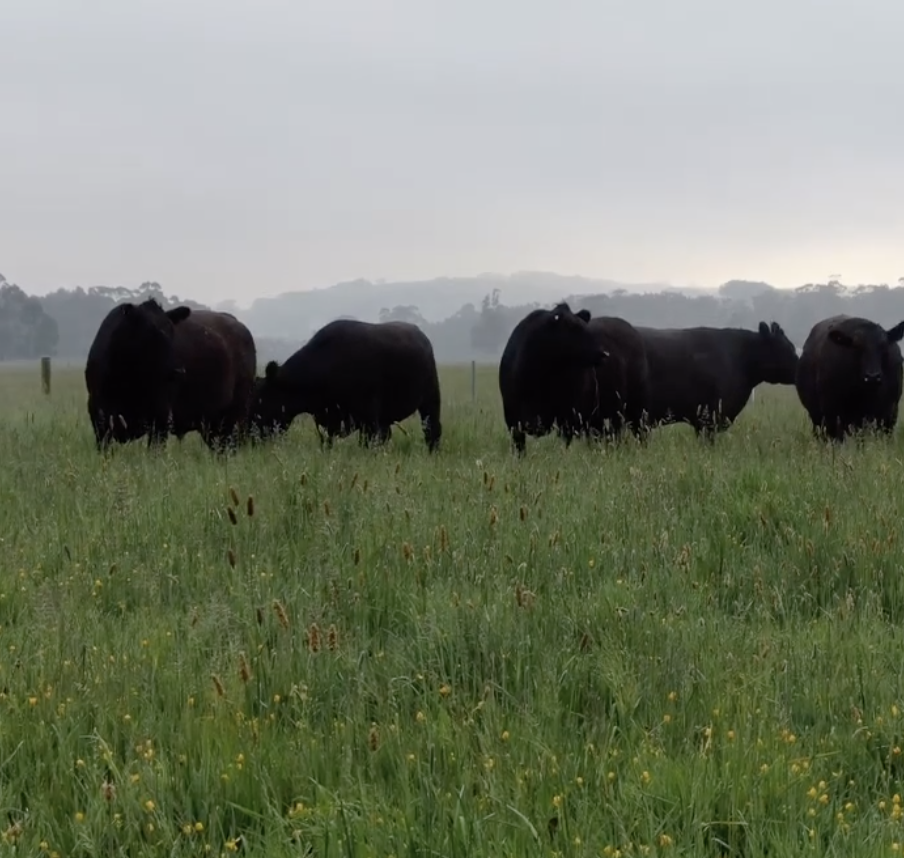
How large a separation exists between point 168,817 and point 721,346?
13.1 metres

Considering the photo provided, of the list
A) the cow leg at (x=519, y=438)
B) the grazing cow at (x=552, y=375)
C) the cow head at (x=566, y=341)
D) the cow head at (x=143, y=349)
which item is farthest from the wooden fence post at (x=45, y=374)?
the cow head at (x=566, y=341)

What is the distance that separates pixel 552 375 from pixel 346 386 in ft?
8.75

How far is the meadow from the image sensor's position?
99.4 inches

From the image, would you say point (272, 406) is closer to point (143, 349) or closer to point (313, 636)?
point (143, 349)

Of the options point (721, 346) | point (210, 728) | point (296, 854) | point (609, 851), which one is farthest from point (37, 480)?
point (721, 346)

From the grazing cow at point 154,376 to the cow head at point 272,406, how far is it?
38cm

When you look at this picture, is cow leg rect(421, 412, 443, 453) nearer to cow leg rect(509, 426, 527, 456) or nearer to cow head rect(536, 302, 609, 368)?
cow leg rect(509, 426, 527, 456)

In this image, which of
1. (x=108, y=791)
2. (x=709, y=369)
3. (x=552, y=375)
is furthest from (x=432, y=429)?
(x=108, y=791)

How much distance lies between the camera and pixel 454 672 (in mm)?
3561

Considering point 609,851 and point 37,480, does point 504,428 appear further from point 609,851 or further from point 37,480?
point 609,851

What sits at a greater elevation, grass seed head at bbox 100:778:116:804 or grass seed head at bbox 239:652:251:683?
grass seed head at bbox 239:652:251:683

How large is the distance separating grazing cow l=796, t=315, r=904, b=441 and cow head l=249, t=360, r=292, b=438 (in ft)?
21.6

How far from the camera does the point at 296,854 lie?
7.77ft

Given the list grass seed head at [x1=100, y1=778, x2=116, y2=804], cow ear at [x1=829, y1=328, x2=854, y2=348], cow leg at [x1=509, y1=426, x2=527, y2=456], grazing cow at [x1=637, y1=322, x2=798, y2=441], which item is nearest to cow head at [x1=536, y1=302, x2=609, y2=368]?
cow leg at [x1=509, y1=426, x2=527, y2=456]
